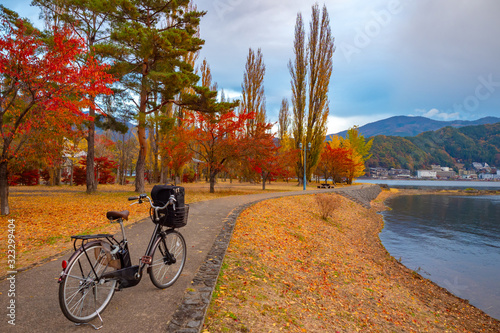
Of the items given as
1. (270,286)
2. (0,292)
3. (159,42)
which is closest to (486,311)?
(270,286)

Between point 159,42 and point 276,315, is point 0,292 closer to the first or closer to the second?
point 276,315

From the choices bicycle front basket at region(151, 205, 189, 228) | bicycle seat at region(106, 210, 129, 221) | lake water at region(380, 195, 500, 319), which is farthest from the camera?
lake water at region(380, 195, 500, 319)

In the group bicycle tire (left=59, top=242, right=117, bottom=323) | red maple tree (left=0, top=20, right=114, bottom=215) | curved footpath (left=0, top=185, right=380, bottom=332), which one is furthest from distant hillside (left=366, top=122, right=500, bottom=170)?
bicycle tire (left=59, top=242, right=117, bottom=323)

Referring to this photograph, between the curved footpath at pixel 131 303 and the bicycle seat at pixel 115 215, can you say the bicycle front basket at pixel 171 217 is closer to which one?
the bicycle seat at pixel 115 215

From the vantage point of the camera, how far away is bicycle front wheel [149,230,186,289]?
145 inches

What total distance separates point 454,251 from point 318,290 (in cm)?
1025

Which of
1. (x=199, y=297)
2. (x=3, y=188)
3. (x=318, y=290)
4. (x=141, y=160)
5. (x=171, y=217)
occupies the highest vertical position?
(x=141, y=160)

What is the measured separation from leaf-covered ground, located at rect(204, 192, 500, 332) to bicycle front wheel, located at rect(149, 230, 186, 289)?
75 centimetres

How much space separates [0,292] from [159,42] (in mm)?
13781

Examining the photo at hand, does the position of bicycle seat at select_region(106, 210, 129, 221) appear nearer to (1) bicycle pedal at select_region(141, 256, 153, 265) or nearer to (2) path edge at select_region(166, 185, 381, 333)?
(1) bicycle pedal at select_region(141, 256, 153, 265)

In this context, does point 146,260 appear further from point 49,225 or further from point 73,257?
point 49,225

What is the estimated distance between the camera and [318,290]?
5836 mm

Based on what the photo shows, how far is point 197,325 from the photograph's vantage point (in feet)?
9.53

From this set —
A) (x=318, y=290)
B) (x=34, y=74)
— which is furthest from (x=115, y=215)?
(x=34, y=74)
